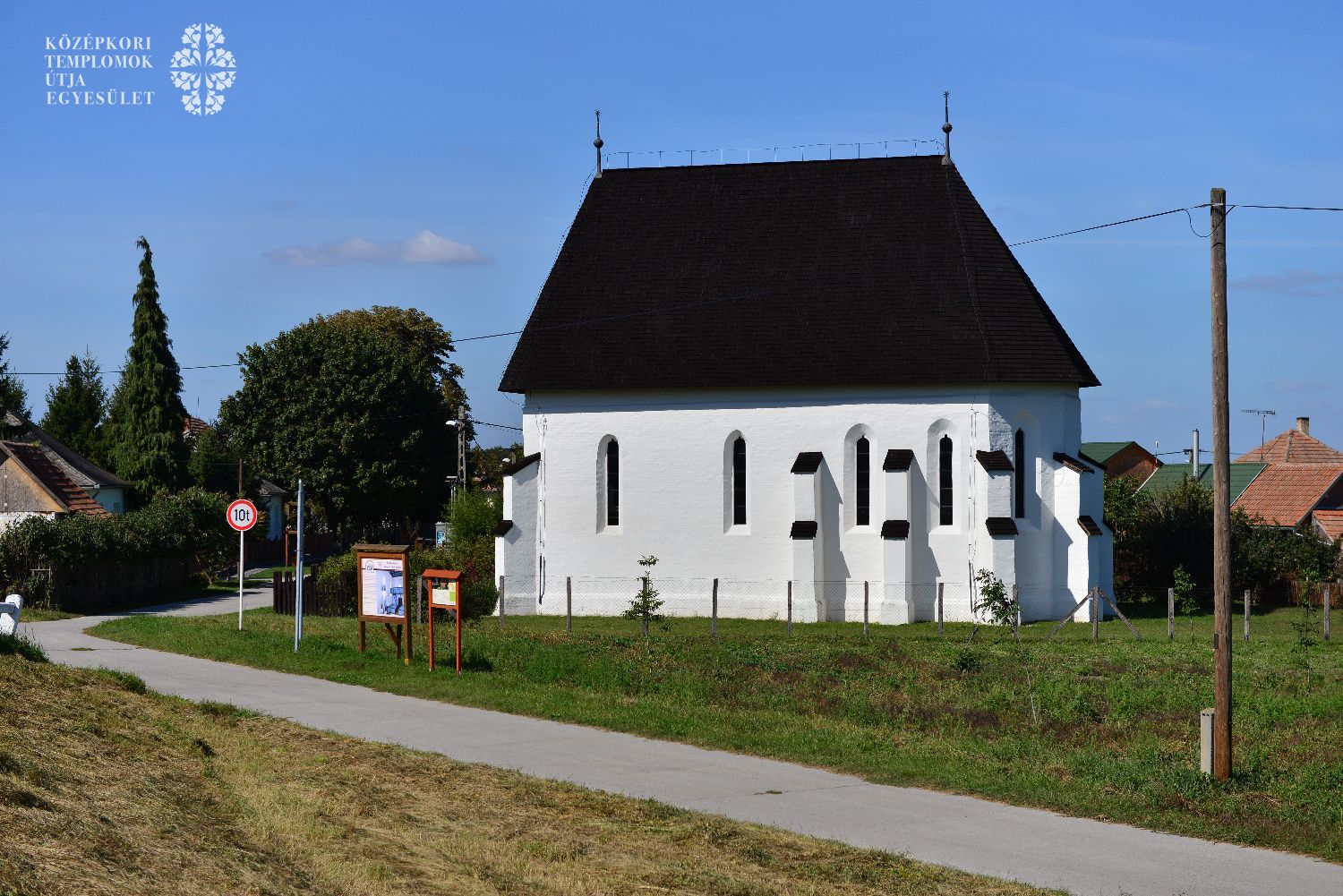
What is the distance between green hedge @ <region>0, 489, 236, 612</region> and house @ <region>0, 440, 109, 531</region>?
245 cm

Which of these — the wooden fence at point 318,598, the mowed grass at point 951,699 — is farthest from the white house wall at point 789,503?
the mowed grass at point 951,699

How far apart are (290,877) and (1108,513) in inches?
1590

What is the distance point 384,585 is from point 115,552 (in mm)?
17674

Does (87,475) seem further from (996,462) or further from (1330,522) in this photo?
(1330,522)

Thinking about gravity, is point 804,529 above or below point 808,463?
below

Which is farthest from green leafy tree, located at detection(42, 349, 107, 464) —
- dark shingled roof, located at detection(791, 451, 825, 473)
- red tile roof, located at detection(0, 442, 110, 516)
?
dark shingled roof, located at detection(791, 451, 825, 473)

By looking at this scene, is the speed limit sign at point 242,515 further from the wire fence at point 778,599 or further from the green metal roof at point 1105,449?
the green metal roof at point 1105,449

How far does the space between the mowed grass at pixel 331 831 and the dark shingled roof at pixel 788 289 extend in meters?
22.6

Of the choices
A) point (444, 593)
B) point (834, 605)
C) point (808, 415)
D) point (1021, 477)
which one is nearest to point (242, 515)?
point (444, 593)

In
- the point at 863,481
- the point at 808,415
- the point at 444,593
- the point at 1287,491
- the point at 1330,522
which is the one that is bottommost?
the point at 444,593

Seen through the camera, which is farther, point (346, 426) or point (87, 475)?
point (346, 426)

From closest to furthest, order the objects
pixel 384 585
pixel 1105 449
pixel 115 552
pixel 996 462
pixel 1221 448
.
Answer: pixel 1221 448 → pixel 384 585 → pixel 996 462 → pixel 115 552 → pixel 1105 449

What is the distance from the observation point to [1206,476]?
60.8 m

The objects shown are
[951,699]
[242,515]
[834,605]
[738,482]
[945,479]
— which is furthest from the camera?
[738,482]
